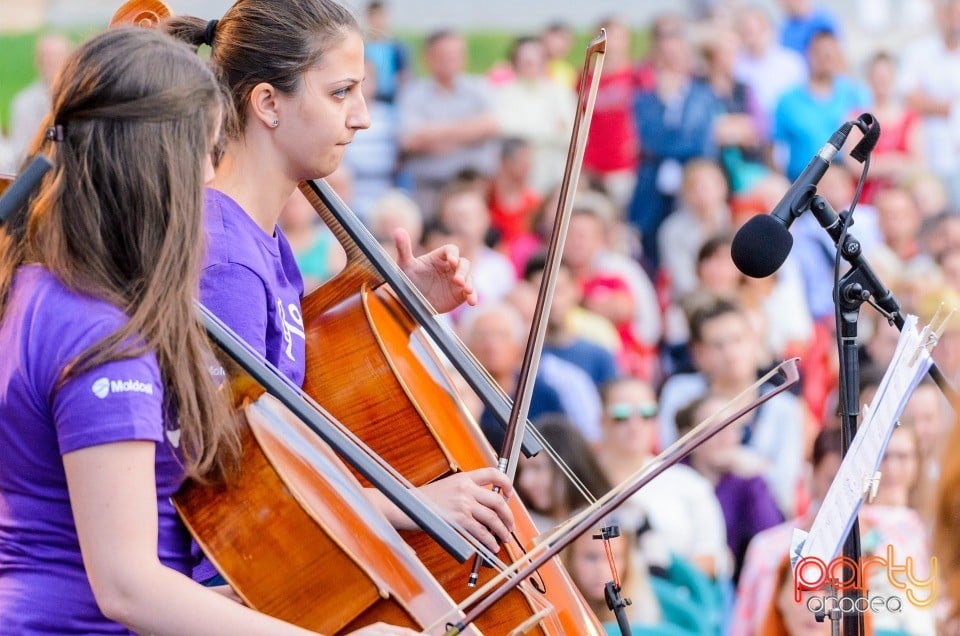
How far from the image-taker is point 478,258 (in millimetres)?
6988

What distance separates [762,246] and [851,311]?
0.22 metres

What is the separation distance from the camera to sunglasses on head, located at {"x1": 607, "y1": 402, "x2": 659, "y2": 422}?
5062 millimetres

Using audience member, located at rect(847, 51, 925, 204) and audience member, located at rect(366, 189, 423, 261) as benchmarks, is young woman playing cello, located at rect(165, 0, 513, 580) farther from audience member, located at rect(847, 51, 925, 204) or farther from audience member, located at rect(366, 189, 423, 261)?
audience member, located at rect(847, 51, 925, 204)

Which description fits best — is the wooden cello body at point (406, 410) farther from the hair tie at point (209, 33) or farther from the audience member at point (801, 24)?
the audience member at point (801, 24)

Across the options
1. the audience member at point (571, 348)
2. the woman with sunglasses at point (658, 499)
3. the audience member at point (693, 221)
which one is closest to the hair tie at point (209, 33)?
the woman with sunglasses at point (658, 499)

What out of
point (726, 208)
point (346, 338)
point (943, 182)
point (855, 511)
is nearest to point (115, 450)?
point (346, 338)

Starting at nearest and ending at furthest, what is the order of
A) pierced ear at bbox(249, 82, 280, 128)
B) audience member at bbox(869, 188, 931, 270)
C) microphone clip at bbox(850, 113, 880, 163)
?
pierced ear at bbox(249, 82, 280, 128) → microphone clip at bbox(850, 113, 880, 163) → audience member at bbox(869, 188, 931, 270)

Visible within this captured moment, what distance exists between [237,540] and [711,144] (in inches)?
245

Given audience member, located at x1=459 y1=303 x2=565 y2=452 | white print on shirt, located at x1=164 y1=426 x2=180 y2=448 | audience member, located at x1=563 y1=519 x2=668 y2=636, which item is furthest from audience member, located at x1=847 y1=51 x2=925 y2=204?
white print on shirt, located at x1=164 y1=426 x2=180 y2=448

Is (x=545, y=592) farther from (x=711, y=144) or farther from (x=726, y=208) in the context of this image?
(x=711, y=144)

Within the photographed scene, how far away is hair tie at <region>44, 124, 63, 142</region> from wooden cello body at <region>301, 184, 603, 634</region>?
761mm

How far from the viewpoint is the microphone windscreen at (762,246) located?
8.68 feet

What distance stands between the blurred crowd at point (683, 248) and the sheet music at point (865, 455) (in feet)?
3.80

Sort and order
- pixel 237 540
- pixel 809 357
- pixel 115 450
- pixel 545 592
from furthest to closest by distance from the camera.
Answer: pixel 809 357 < pixel 545 592 < pixel 237 540 < pixel 115 450
